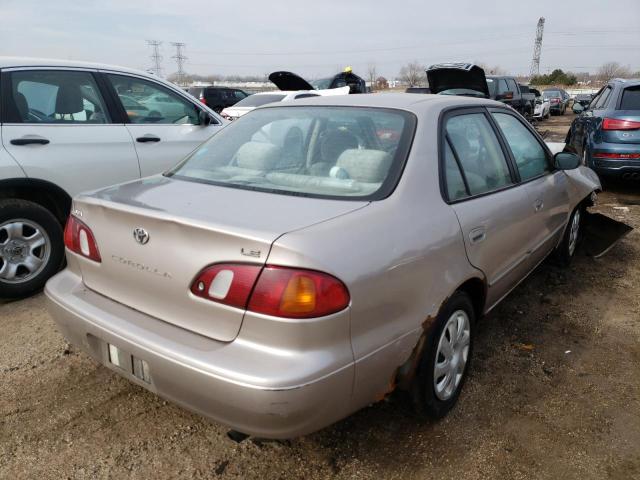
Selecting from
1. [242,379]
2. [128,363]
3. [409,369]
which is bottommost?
[409,369]

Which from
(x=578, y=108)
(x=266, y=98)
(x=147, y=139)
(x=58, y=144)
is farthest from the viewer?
(x=266, y=98)

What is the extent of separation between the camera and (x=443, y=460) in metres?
2.27

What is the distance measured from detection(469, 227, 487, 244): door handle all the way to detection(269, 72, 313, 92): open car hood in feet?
33.0

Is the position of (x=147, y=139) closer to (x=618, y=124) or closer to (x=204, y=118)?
(x=204, y=118)

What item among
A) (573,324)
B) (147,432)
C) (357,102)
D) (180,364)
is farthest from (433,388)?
(573,324)

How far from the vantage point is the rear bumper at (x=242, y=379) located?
1.70 meters

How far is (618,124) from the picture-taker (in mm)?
6859

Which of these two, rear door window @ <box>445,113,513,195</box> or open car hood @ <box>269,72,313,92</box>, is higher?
open car hood @ <box>269,72,313,92</box>

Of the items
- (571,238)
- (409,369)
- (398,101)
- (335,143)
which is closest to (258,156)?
(335,143)

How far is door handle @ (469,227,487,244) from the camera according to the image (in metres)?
2.50

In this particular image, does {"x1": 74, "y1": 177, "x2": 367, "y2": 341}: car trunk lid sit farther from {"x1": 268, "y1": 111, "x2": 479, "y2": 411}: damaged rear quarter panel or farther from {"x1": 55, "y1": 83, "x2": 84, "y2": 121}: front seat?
{"x1": 55, "y1": 83, "x2": 84, "y2": 121}: front seat

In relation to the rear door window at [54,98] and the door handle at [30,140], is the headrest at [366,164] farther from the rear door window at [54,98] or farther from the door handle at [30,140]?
the rear door window at [54,98]

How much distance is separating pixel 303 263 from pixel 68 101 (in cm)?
335

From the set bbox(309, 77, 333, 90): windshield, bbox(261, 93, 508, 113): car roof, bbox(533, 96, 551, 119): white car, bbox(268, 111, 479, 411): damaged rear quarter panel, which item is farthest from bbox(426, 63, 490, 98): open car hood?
bbox(533, 96, 551, 119): white car
